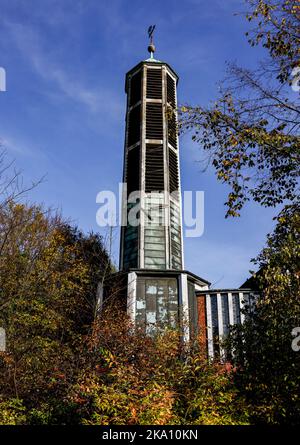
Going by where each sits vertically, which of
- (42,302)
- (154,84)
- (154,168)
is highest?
(154,84)

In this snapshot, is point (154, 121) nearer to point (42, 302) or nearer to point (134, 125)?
point (134, 125)

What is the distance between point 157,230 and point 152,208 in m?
1.14

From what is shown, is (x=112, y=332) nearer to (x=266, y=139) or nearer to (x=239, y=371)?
(x=239, y=371)

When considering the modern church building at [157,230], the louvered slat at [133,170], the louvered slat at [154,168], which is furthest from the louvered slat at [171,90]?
the louvered slat at [133,170]

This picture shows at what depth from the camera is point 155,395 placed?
747 centimetres

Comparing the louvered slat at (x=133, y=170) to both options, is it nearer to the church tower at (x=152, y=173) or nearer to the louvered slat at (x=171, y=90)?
the church tower at (x=152, y=173)

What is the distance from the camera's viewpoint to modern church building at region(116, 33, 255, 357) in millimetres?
15758

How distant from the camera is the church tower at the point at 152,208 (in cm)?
1596

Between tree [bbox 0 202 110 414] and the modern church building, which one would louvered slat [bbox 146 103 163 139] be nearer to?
the modern church building

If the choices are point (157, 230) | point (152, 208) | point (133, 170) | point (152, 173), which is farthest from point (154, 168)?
point (157, 230)

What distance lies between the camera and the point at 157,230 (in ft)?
64.4

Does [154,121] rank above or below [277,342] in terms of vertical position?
above

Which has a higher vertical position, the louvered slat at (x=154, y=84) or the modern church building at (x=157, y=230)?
the louvered slat at (x=154, y=84)

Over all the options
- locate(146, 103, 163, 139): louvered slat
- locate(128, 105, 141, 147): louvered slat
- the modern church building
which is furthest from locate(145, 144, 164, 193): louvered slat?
locate(128, 105, 141, 147): louvered slat
